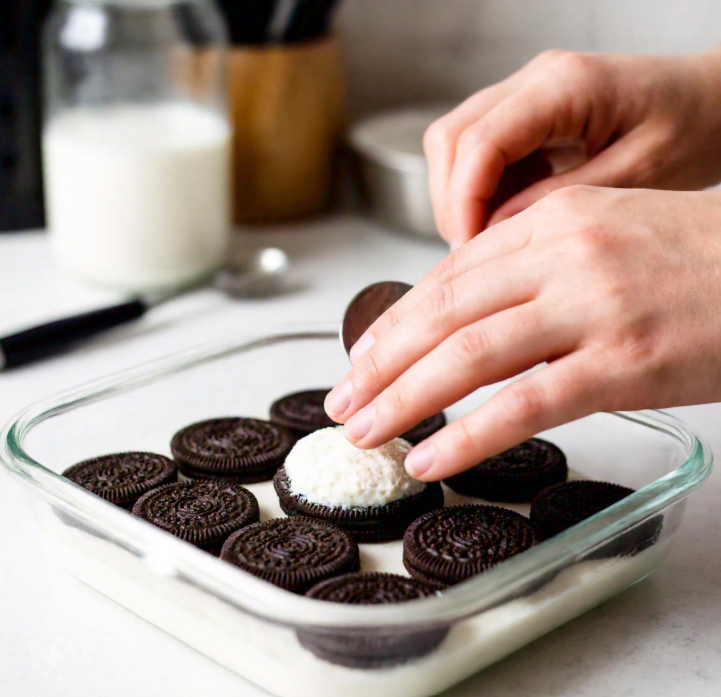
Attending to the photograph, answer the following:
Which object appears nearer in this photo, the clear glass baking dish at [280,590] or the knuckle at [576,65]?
the clear glass baking dish at [280,590]

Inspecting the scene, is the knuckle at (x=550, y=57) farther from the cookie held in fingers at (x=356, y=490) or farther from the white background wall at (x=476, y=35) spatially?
the white background wall at (x=476, y=35)

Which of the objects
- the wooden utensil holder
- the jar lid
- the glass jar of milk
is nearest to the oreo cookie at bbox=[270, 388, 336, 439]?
the glass jar of milk

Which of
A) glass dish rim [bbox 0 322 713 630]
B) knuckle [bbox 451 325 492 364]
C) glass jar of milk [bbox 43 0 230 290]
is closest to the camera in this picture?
glass dish rim [bbox 0 322 713 630]

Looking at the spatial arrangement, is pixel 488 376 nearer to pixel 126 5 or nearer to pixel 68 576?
pixel 68 576

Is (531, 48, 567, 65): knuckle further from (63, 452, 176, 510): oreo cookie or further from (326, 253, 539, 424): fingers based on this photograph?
(63, 452, 176, 510): oreo cookie

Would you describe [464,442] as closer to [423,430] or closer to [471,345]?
[471,345]

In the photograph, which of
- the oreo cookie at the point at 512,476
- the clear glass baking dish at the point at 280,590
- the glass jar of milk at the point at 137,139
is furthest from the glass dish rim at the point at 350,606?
the glass jar of milk at the point at 137,139

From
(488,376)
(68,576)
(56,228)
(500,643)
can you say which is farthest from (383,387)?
(56,228)
